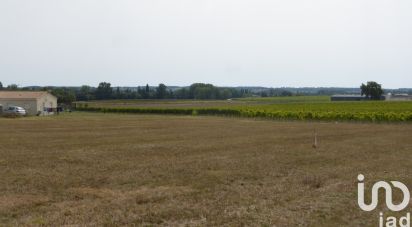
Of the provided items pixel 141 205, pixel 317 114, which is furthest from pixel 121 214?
pixel 317 114

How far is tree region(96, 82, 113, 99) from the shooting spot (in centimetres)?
15538

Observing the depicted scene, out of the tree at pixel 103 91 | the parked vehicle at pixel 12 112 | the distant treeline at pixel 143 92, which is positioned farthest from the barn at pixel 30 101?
the tree at pixel 103 91

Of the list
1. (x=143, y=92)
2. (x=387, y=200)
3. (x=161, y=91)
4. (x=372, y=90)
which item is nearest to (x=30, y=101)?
(x=387, y=200)

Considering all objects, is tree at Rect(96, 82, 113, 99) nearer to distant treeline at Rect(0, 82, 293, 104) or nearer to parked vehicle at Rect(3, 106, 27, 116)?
distant treeline at Rect(0, 82, 293, 104)

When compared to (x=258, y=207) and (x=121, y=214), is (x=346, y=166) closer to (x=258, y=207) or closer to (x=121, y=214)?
(x=258, y=207)

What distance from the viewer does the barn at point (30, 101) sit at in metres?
72.7

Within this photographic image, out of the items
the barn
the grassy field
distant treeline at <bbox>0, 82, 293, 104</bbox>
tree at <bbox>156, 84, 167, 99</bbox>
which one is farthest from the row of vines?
tree at <bbox>156, 84, 167, 99</bbox>

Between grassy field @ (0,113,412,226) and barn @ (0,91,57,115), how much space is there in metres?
50.7

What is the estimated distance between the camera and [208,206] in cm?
1087

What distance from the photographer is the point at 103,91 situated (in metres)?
156

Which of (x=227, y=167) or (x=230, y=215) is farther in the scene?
(x=227, y=167)

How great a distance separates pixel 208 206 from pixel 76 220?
9.04 ft

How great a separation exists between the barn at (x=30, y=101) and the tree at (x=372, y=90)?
100 meters

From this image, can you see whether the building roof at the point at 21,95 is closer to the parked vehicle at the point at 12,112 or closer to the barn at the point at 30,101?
the barn at the point at 30,101
